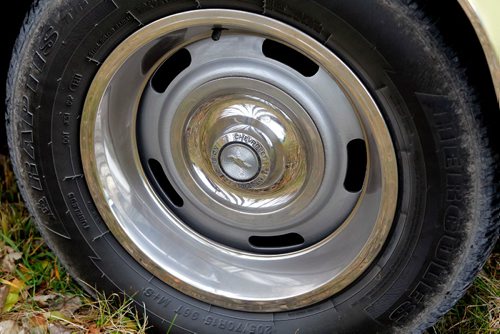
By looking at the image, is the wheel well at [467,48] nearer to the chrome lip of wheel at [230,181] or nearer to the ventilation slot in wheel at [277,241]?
the chrome lip of wheel at [230,181]

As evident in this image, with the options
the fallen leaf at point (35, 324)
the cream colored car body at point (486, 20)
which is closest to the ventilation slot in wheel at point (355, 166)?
the cream colored car body at point (486, 20)

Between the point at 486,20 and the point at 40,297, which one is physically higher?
the point at 486,20

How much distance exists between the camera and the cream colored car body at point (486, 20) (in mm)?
1434

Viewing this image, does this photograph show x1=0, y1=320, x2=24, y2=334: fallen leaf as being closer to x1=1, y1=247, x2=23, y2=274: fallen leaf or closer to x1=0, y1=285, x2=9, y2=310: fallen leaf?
x1=0, y1=285, x2=9, y2=310: fallen leaf

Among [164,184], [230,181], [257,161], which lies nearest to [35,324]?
[164,184]

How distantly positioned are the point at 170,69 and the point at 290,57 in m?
0.38

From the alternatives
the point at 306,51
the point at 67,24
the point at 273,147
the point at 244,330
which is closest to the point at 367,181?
the point at 273,147

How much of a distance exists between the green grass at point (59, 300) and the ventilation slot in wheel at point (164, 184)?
0.36m

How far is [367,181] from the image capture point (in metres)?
1.84

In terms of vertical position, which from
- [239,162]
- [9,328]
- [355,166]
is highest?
[355,166]

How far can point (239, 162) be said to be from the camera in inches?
75.2

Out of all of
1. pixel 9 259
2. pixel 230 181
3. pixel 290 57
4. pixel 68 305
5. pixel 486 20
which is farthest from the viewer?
pixel 9 259

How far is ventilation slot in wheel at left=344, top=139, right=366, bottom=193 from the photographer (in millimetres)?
1856

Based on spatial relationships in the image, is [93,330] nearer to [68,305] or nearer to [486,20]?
[68,305]
